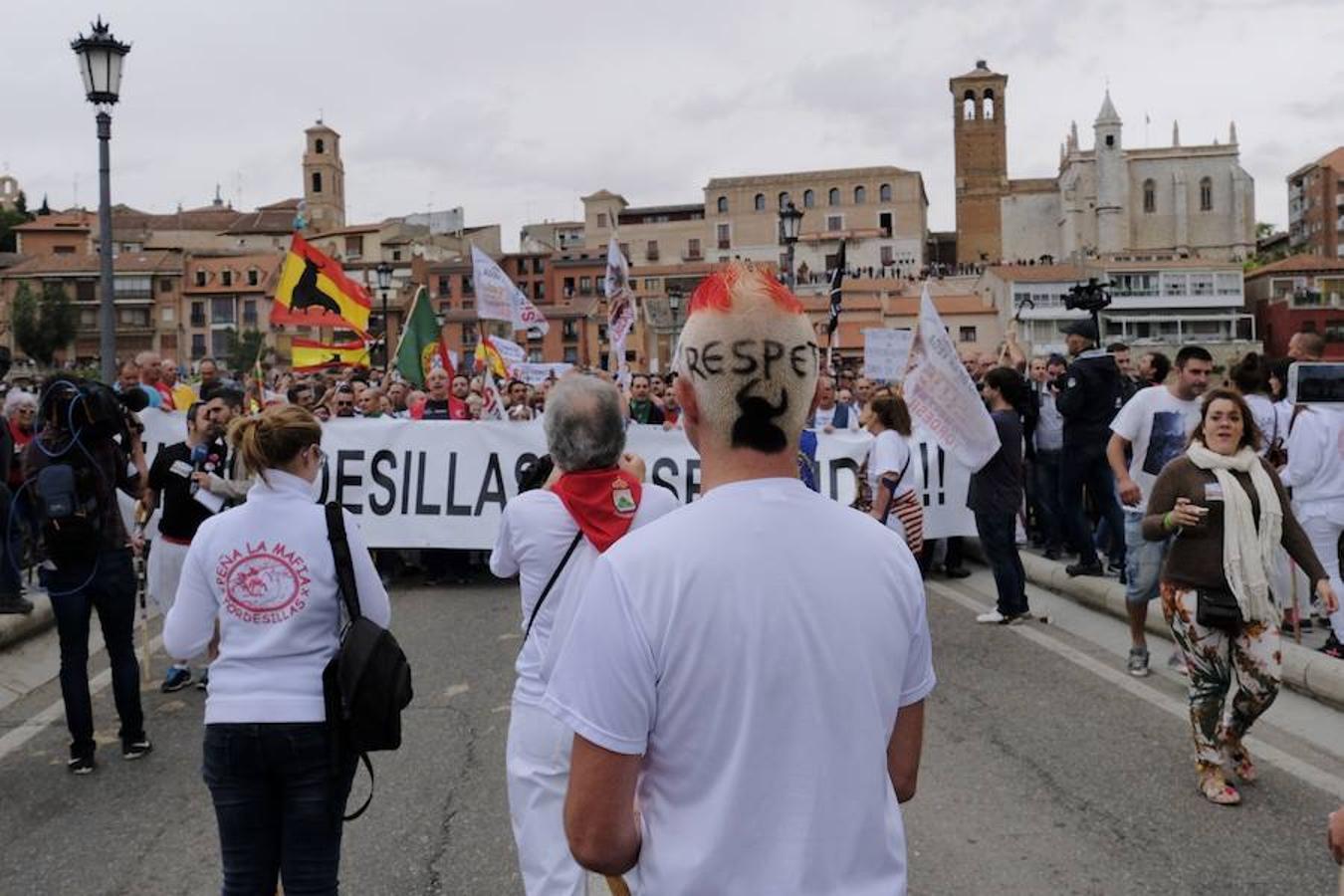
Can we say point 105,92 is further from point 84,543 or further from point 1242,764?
point 1242,764

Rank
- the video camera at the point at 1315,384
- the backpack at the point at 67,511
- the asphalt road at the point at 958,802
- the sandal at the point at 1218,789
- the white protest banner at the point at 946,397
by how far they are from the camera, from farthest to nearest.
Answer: the white protest banner at the point at 946,397 < the video camera at the point at 1315,384 < the backpack at the point at 67,511 < the sandal at the point at 1218,789 < the asphalt road at the point at 958,802

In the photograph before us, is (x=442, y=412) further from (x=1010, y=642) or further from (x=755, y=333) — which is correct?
(x=755, y=333)

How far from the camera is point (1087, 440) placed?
406 inches

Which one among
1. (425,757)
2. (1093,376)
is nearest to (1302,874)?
(425,757)

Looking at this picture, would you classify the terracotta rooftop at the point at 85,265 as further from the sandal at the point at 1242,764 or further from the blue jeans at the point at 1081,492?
the sandal at the point at 1242,764

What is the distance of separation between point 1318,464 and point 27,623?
8.99m

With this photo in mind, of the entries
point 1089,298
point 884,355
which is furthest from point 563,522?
point 884,355

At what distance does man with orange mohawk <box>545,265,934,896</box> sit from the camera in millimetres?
1836

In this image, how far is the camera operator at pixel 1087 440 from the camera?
33.4ft

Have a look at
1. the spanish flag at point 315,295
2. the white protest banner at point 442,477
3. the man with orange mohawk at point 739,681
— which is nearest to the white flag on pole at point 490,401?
the white protest banner at point 442,477

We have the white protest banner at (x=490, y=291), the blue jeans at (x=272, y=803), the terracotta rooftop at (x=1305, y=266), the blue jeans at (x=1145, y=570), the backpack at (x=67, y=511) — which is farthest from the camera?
the terracotta rooftop at (x=1305, y=266)

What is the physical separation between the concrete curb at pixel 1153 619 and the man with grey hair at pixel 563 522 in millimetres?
4795

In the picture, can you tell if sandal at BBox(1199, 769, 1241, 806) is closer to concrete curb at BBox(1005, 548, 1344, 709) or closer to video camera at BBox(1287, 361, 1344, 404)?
concrete curb at BBox(1005, 548, 1344, 709)

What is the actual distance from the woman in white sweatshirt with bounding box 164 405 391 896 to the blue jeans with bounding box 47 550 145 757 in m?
2.70
